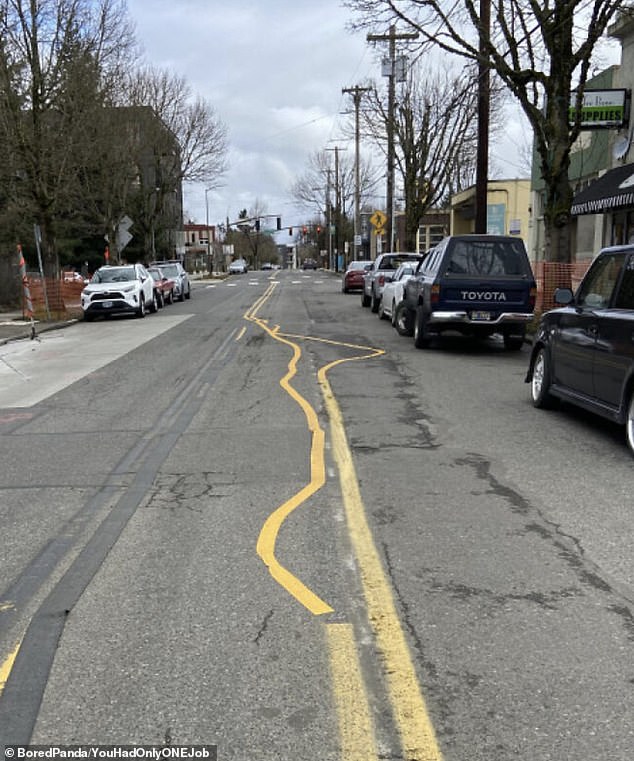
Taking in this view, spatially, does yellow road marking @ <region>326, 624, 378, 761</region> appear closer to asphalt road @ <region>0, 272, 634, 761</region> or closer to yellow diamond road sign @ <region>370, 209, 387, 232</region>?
asphalt road @ <region>0, 272, 634, 761</region>

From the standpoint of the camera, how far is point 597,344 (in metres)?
7.29

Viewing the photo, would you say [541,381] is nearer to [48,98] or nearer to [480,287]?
[480,287]

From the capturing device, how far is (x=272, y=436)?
7.58 m

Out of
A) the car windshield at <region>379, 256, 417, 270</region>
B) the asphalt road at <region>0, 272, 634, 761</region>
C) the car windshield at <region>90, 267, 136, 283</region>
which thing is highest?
the car windshield at <region>379, 256, 417, 270</region>

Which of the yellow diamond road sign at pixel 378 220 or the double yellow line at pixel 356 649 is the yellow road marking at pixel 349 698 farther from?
the yellow diamond road sign at pixel 378 220

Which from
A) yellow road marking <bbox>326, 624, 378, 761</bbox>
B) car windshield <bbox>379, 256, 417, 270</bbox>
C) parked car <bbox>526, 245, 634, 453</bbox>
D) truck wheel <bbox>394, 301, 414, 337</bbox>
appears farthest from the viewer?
car windshield <bbox>379, 256, 417, 270</bbox>

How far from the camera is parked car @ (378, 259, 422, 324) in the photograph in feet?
58.6

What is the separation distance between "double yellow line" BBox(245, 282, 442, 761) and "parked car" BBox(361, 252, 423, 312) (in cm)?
1676

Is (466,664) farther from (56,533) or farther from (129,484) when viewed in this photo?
(129,484)

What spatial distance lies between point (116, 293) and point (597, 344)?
58.4 feet

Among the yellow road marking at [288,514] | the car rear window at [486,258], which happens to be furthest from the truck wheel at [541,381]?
the car rear window at [486,258]

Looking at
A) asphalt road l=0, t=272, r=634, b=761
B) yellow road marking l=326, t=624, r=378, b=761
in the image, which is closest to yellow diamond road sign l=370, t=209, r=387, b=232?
asphalt road l=0, t=272, r=634, b=761

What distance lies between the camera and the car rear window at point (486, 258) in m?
13.3

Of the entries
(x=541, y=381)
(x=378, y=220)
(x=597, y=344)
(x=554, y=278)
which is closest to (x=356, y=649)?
(x=597, y=344)
